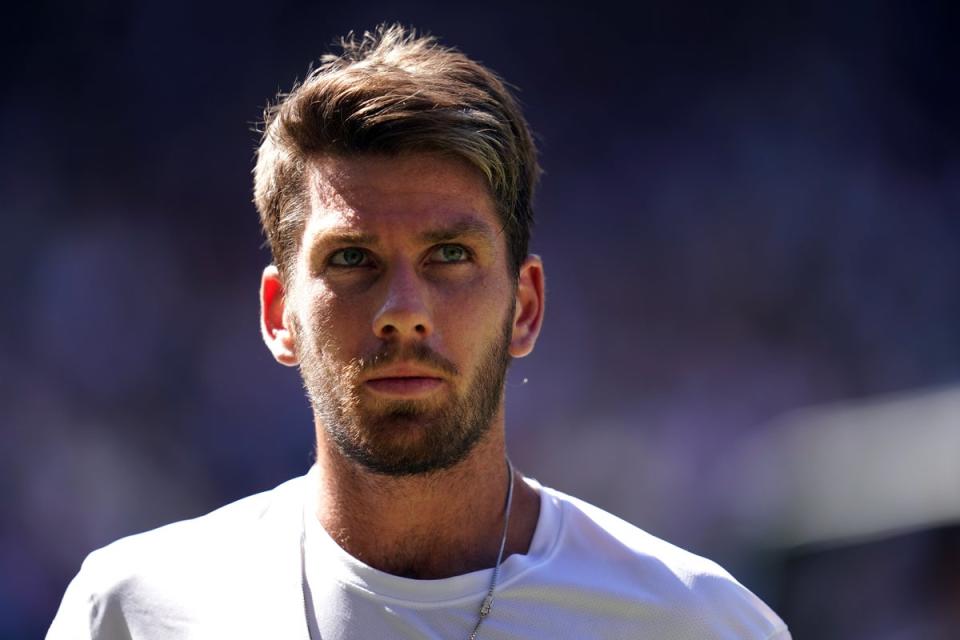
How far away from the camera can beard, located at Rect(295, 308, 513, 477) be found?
2.10 meters

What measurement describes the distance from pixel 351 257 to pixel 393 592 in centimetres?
62

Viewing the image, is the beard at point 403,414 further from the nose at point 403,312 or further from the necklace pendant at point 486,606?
the necklace pendant at point 486,606

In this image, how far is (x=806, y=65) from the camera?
470 centimetres

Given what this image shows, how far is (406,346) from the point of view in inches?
81.8

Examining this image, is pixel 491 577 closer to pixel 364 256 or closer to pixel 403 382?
pixel 403 382

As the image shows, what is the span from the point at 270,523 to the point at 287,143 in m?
0.77

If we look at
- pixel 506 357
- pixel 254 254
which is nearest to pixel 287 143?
pixel 506 357

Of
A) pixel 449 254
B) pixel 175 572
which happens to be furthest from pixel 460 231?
pixel 175 572

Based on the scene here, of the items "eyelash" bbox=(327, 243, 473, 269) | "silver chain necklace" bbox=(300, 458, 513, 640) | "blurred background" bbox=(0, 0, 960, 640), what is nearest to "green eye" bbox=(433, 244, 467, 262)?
"eyelash" bbox=(327, 243, 473, 269)

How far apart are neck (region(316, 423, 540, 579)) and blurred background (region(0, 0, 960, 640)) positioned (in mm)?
2412

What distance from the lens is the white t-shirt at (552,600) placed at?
2121 mm

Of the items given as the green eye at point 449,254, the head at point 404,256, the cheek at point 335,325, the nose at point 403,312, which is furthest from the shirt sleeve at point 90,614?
the green eye at point 449,254

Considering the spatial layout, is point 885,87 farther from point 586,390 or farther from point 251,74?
point 251,74

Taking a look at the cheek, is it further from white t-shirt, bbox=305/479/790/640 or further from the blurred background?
the blurred background
